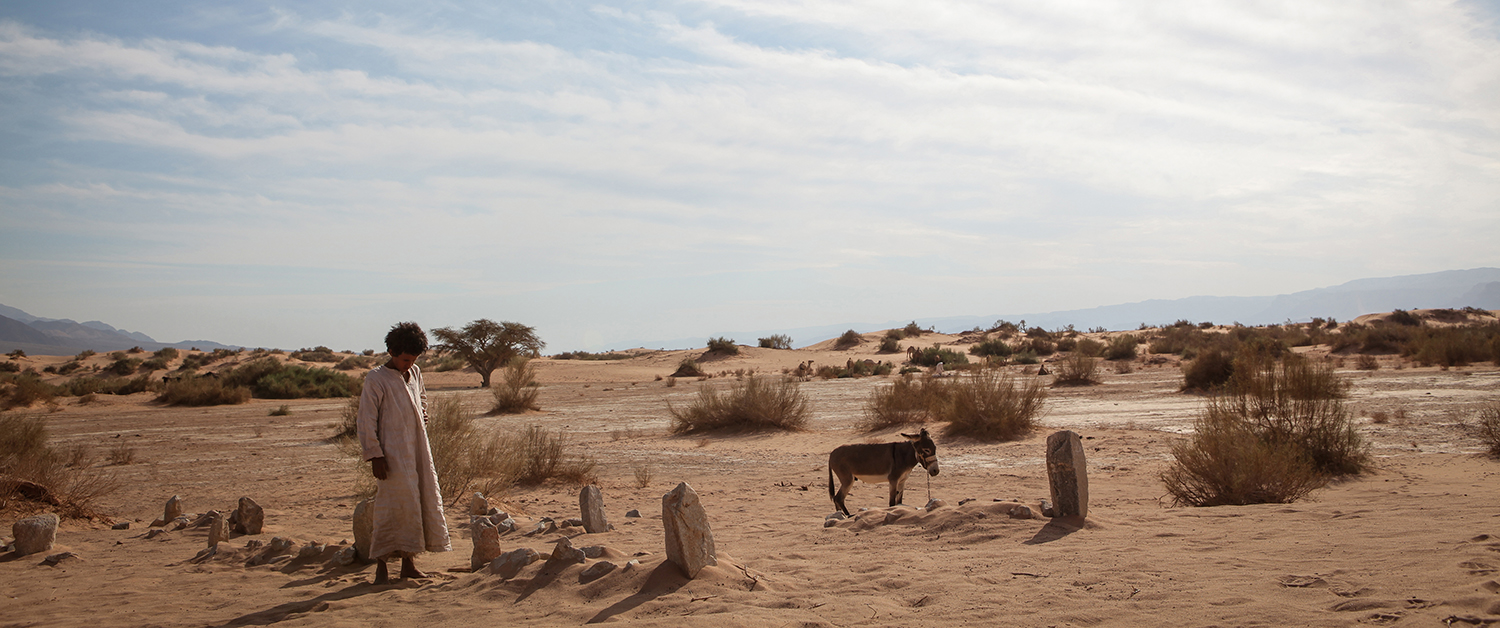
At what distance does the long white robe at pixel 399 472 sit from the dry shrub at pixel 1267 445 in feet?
23.4

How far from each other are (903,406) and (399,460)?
43.8ft

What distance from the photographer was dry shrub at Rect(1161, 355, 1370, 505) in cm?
780

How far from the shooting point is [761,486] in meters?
11.3

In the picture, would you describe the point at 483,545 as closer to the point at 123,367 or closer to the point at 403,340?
the point at 403,340

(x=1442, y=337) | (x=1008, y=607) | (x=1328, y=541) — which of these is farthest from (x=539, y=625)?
(x=1442, y=337)

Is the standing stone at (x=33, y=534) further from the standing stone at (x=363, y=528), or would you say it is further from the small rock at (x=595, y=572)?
the small rock at (x=595, y=572)

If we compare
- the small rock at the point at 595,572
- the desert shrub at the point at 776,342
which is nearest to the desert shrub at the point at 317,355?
the desert shrub at the point at 776,342

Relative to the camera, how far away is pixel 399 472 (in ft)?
18.7

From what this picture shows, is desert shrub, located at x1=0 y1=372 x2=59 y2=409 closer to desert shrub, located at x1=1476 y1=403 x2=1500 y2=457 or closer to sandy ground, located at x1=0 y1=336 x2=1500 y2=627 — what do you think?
sandy ground, located at x1=0 y1=336 x2=1500 y2=627

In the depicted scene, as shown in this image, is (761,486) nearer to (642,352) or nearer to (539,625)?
(539,625)

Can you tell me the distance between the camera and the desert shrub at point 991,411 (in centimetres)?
1514

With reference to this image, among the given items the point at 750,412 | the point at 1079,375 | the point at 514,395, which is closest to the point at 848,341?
the point at 1079,375

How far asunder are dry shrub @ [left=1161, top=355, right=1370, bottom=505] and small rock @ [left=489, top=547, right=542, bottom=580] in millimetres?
6402

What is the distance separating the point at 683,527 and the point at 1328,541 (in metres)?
4.50
